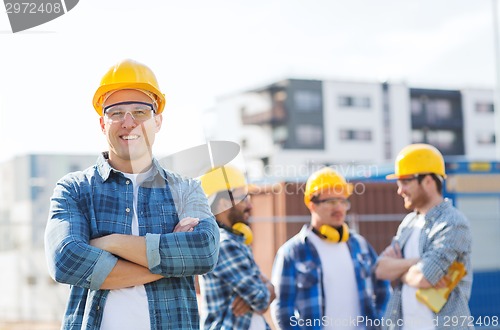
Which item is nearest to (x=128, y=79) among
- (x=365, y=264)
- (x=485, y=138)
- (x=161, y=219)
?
(x=161, y=219)

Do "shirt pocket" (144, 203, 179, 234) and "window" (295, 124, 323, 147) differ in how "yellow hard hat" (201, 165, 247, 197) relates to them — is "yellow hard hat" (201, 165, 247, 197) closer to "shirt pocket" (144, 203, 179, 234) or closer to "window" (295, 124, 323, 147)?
"shirt pocket" (144, 203, 179, 234)

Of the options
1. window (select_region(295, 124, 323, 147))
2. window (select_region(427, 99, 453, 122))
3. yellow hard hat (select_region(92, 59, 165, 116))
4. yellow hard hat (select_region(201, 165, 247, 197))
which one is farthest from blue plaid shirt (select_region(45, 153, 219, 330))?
window (select_region(427, 99, 453, 122))

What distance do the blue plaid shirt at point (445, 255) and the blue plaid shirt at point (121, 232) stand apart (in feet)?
6.92

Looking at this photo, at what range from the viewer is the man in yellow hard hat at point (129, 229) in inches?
127

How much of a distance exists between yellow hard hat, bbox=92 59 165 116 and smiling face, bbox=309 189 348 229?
267cm

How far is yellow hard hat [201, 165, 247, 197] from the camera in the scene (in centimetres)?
489

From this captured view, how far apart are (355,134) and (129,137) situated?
66944 millimetres

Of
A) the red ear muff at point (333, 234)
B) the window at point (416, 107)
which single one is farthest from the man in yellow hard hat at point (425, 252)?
the window at point (416, 107)

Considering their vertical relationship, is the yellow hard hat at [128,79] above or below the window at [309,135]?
below

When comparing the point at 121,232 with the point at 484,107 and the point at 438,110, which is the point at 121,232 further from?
the point at 484,107

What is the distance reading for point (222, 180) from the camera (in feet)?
16.7

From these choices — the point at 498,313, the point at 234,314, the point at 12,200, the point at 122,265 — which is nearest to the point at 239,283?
the point at 234,314

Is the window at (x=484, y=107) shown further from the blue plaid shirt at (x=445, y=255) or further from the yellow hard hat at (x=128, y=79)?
the yellow hard hat at (x=128, y=79)

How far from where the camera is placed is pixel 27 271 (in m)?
15.1
